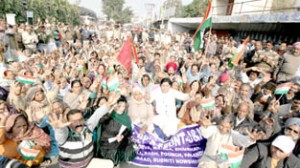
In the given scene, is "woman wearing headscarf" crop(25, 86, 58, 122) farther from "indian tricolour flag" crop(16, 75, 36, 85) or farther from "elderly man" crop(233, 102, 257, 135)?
"elderly man" crop(233, 102, 257, 135)

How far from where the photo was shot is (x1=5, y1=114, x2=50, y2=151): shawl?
2646 mm

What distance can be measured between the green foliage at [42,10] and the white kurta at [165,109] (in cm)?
1402

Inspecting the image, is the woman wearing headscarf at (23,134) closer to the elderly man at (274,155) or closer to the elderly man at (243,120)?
the elderly man at (274,155)

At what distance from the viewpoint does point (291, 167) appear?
279cm

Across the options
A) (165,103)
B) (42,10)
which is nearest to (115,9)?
(42,10)

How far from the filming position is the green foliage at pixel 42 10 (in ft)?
66.5

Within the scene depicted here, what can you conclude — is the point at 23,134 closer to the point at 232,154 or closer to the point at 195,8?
the point at 232,154

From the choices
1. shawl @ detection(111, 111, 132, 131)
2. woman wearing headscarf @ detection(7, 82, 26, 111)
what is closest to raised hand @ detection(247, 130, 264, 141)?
shawl @ detection(111, 111, 132, 131)

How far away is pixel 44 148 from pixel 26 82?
2.08 metres

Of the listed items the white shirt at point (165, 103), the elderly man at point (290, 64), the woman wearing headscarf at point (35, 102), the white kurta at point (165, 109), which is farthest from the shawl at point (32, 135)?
the elderly man at point (290, 64)

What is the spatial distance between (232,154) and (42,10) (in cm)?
3245

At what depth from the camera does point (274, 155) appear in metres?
2.81

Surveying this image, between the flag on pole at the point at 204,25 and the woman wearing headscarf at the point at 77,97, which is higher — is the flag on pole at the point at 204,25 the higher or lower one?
the higher one

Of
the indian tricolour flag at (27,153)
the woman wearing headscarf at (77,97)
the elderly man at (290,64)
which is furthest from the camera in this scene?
the elderly man at (290,64)
